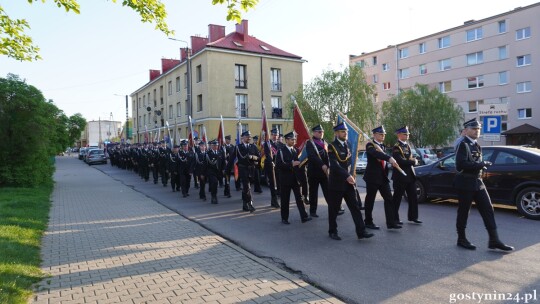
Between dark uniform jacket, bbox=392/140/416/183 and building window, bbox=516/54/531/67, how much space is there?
39247mm

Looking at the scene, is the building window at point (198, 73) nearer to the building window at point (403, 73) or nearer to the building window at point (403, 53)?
the building window at point (403, 73)

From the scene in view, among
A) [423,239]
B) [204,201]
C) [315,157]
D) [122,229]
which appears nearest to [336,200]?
[315,157]

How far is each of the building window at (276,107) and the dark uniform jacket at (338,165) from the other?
36.2 m

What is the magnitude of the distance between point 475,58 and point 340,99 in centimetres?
2253

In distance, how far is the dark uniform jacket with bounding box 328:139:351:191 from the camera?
680 centimetres

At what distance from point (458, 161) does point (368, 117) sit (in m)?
25.0

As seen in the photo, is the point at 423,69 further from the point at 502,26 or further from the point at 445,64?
the point at 502,26

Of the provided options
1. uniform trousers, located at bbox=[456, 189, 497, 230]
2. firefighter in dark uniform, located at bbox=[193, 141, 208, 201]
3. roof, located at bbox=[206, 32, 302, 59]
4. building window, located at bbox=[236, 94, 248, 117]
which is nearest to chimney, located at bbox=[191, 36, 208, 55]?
roof, located at bbox=[206, 32, 302, 59]

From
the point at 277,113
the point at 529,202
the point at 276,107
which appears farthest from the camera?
the point at 276,107

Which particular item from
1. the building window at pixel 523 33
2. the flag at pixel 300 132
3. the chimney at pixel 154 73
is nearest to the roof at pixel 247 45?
the chimney at pixel 154 73

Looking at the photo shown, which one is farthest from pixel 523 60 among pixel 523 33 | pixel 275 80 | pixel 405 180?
pixel 405 180

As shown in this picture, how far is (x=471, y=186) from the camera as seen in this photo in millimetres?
5965

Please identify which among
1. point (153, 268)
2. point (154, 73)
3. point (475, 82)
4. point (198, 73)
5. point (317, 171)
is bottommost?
point (153, 268)

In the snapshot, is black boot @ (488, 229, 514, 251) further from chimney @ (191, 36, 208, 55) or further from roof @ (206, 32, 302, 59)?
chimney @ (191, 36, 208, 55)
